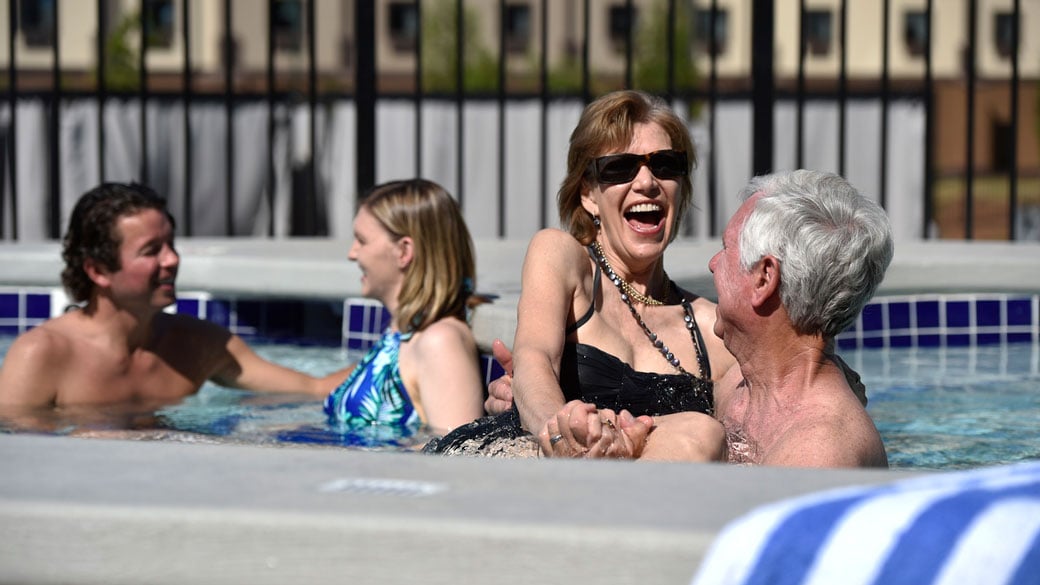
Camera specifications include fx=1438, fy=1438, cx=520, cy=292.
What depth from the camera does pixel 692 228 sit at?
954cm

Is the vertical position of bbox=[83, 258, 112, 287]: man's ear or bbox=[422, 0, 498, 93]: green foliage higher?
bbox=[422, 0, 498, 93]: green foliage

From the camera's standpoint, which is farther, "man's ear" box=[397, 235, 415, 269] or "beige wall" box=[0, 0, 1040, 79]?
"beige wall" box=[0, 0, 1040, 79]

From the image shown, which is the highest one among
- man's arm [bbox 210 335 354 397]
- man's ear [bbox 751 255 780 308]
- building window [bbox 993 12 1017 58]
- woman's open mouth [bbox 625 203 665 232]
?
building window [bbox 993 12 1017 58]

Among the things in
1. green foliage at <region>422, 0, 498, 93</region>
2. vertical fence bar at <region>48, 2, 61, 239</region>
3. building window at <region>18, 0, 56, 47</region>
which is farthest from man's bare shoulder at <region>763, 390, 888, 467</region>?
building window at <region>18, 0, 56, 47</region>

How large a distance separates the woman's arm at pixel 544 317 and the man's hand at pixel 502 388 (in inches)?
4.2

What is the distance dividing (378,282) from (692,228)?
232 inches

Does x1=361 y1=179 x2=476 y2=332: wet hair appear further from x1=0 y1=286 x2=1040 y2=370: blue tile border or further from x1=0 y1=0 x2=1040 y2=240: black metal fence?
x1=0 y1=0 x2=1040 y2=240: black metal fence

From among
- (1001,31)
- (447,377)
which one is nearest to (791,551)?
(447,377)

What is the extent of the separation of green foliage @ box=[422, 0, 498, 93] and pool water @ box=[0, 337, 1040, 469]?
25.1 metres

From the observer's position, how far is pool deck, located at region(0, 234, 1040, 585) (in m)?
1.33

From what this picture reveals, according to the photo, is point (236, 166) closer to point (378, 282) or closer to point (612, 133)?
point (378, 282)

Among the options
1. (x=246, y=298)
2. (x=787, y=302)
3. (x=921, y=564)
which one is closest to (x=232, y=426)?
(x=246, y=298)

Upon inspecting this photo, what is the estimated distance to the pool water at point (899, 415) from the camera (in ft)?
12.1

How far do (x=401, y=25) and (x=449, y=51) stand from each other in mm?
6992
